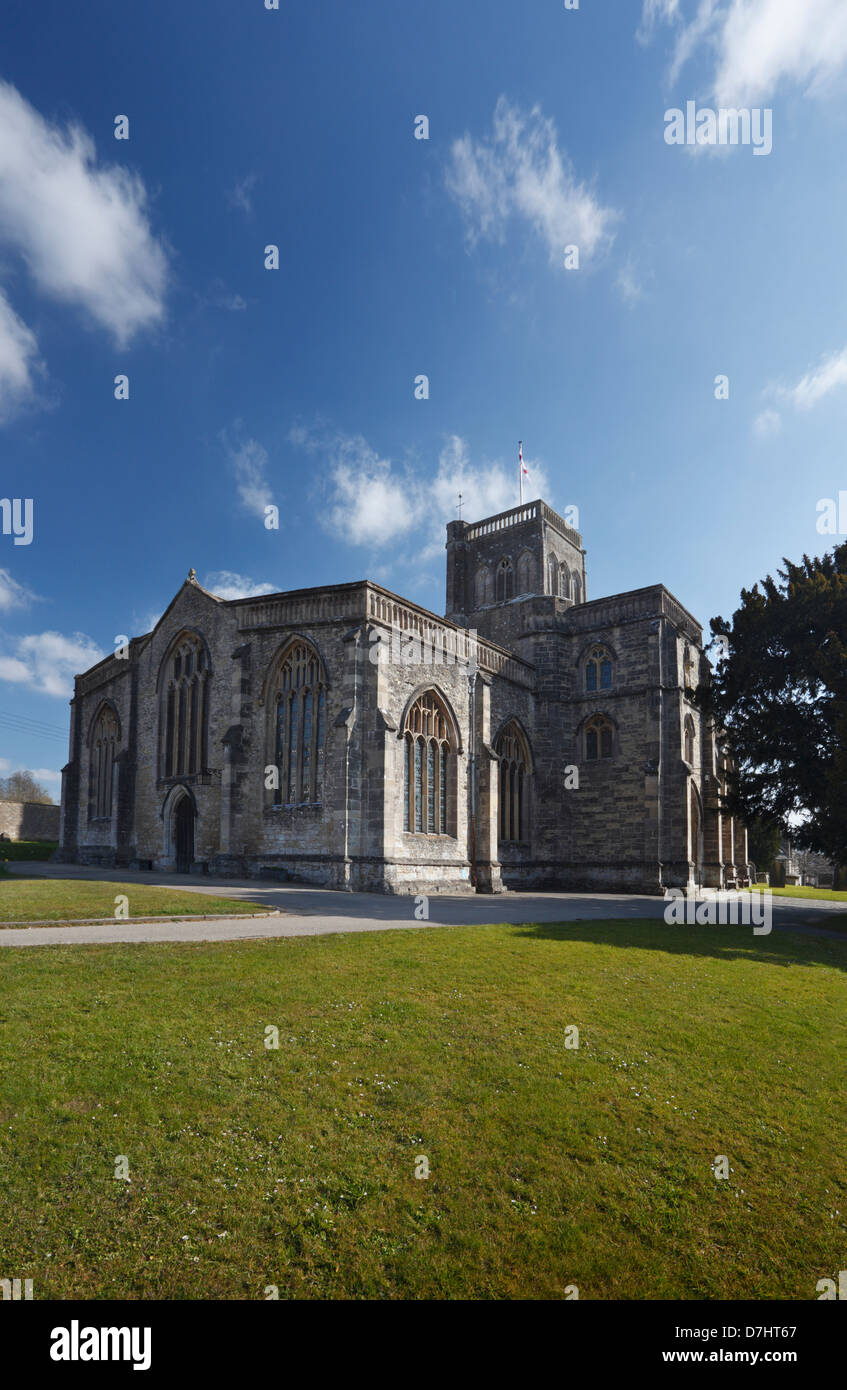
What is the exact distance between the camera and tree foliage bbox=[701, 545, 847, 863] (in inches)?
862

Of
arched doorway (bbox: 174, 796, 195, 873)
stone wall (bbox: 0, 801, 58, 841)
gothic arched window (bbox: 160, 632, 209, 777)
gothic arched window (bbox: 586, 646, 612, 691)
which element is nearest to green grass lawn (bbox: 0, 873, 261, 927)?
gothic arched window (bbox: 160, 632, 209, 777)

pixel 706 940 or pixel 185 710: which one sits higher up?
pixel 185 710

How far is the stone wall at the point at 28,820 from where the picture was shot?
164ft

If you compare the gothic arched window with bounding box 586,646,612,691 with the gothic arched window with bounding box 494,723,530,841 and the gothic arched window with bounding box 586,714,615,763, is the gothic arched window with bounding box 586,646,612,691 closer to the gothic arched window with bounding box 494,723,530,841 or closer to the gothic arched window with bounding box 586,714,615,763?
the gothic arched window with bounding box 586,714,615,763

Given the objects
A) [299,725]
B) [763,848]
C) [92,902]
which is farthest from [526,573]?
[92,902]

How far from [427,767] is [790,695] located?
12279 millimetres

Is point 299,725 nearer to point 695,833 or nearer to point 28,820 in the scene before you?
point 695,833

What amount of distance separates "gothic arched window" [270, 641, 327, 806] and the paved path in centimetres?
326

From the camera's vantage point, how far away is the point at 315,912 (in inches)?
639

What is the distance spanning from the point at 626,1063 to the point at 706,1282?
2.83m

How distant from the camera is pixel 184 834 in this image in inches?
1141

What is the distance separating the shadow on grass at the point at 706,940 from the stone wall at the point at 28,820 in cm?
4579
